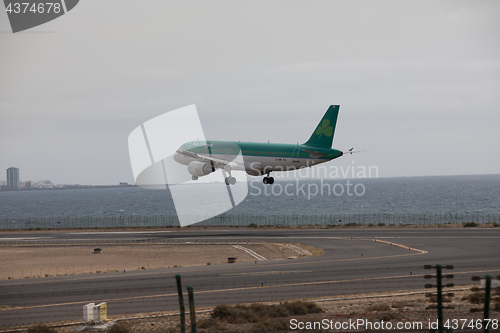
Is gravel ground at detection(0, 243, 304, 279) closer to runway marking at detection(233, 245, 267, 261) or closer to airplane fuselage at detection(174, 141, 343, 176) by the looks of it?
runway marking at detection(233, 245, 267, 261)

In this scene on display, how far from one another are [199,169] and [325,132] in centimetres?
1644

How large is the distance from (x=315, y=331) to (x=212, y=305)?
9806 mm

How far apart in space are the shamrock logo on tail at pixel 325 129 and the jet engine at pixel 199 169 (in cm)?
1482

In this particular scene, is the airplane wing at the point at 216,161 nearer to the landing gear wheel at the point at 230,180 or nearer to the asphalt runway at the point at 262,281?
the landing gear wheel at the point at 230,180

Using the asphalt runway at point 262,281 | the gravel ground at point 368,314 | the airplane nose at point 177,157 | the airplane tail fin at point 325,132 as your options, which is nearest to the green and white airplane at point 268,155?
the airplane tail fin at point 325,132

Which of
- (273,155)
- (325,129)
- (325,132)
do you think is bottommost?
(273,155)

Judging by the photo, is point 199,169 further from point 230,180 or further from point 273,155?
point 273,155

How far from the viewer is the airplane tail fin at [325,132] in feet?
181

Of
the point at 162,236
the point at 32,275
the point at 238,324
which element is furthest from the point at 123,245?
the point at 238,324

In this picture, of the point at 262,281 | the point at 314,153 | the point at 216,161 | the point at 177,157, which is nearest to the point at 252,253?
the point at 216,161

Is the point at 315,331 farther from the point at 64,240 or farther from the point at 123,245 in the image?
the point at 64,240

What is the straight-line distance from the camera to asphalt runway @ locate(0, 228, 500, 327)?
1232 inches

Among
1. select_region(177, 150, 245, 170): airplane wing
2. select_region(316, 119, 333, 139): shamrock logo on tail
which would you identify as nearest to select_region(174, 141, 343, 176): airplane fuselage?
select_region(177, 150, 245, 170): airplane wing

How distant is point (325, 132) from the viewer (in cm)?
5531
